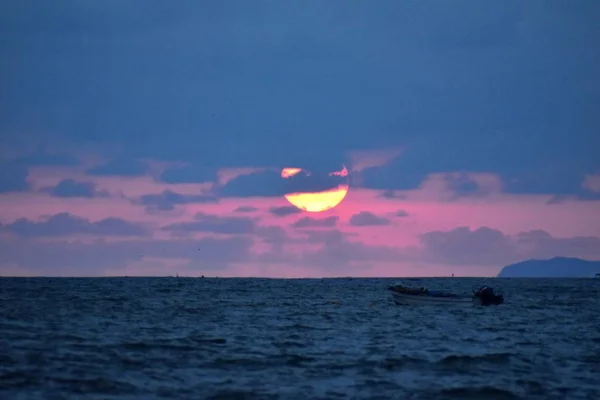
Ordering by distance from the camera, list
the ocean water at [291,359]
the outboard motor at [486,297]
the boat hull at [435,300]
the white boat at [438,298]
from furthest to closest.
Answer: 1. the outboard motor at [486,297]
2. the white boat at [438,298]
3. the boat hull at [435,300]
4. the ocean water at [291,359]

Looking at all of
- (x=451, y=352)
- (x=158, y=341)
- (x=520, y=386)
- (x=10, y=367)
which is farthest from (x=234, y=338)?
(x=520, y=386)

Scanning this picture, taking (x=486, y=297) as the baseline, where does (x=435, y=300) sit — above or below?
below

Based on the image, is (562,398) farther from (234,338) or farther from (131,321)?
(131,321)

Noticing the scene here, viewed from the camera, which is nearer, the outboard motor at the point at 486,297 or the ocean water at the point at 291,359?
the ocean water at the point at 291,359

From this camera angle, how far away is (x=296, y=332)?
2260 inches

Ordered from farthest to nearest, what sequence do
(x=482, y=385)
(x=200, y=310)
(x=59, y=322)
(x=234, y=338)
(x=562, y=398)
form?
(x=200, y=310) → (x=59, y=322) → (x=234, y=338) → (x=482, y=385) → (x=562, y=398)

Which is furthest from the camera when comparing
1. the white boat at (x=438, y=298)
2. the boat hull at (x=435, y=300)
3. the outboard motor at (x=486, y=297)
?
the outboard motor at (x=486, y=297)

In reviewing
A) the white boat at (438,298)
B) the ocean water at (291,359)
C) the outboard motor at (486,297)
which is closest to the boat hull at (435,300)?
the white boat at (438,298)

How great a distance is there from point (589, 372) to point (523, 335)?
63.3 ft

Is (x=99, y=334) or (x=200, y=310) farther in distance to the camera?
(x=200, y=310)

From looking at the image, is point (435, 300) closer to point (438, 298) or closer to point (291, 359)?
point (438, 298)

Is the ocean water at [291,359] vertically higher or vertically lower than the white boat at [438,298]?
lower

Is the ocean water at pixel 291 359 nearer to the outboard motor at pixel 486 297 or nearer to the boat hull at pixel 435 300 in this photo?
the boat hull at pixel 435 300

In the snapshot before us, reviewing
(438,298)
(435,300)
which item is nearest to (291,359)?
(435,300)
